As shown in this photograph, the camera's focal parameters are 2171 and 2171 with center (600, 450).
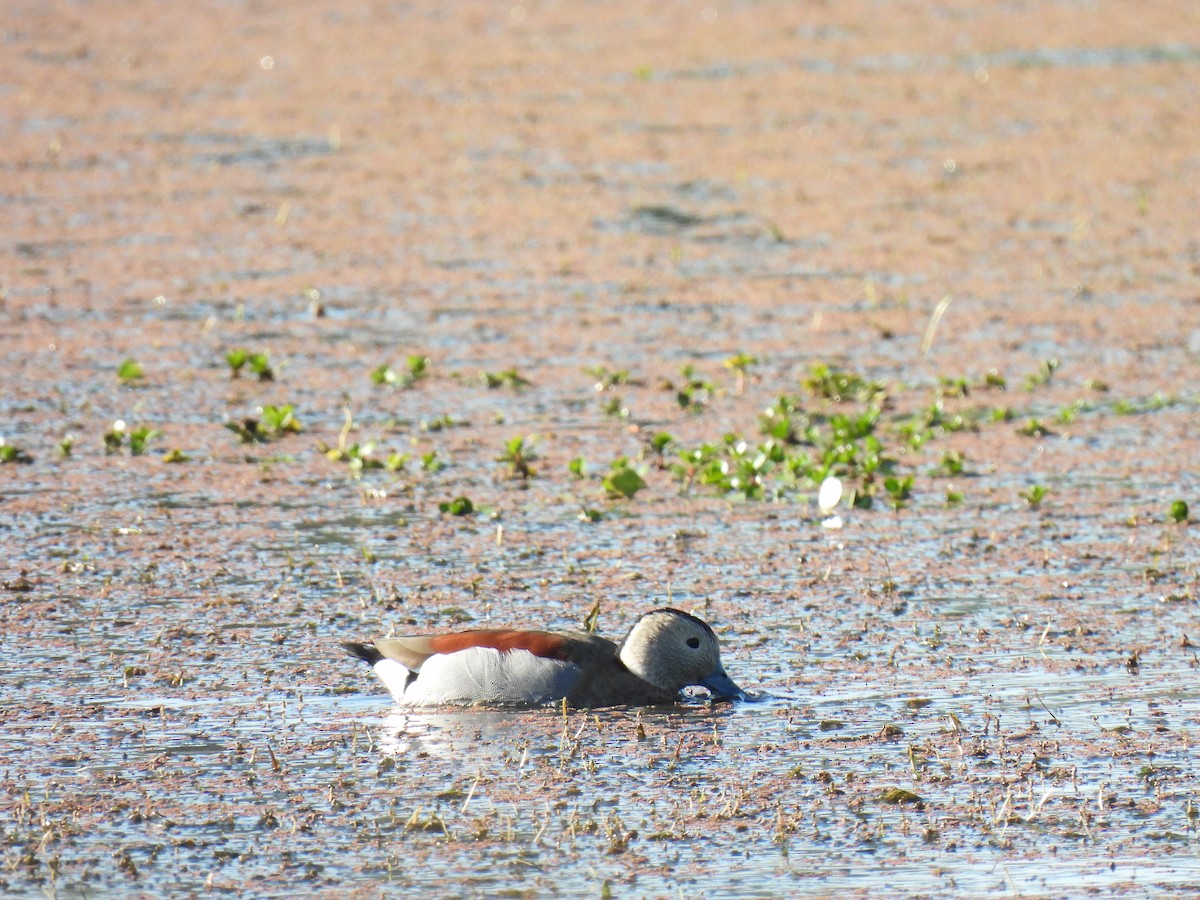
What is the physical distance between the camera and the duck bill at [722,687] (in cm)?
689

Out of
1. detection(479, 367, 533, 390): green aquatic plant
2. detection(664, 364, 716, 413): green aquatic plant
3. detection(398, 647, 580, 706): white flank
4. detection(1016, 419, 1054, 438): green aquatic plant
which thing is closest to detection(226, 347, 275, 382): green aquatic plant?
detection(479, 367, 533, 390): green aquatic plant

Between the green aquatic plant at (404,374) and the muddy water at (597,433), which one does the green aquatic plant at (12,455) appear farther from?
the green aquatic plant at (404,374)

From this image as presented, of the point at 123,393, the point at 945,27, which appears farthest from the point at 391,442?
the point at 945,27

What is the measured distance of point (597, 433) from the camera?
1124 cm

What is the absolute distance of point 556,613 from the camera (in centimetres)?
806

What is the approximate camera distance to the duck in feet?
22.5

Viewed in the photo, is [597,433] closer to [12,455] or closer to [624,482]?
[624,482]

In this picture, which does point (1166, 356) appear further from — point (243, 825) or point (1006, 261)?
point (243, 825)

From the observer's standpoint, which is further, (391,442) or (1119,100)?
(1119,100)

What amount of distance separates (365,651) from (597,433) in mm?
4402

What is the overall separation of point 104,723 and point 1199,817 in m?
3.24

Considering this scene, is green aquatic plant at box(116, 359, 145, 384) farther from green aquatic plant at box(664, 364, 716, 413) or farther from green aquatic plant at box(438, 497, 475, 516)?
green aquatic plant at box(438, 497, 475, 516)

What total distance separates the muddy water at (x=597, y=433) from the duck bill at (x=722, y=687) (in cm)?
13

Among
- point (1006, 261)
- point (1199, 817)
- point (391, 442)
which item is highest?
point (1006, 261)
